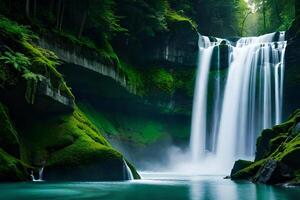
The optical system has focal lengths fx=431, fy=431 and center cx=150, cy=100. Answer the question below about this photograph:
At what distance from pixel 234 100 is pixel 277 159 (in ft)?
53.2

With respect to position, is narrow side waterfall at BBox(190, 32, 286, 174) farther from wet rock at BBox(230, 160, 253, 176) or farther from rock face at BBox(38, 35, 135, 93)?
rock face at BBox(38, 35, 135, 93)

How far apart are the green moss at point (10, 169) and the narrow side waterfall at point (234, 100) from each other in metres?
16.9

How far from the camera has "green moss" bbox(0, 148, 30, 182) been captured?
47.6 feet

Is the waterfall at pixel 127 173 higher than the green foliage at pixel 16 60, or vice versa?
the green foliage at pixel 16 60

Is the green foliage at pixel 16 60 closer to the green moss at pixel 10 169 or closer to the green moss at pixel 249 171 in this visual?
the green moss at pixel 10 169

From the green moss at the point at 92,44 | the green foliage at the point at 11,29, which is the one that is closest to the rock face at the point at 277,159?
the green foliage at the point at 11,29

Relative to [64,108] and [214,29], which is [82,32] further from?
[214,29]

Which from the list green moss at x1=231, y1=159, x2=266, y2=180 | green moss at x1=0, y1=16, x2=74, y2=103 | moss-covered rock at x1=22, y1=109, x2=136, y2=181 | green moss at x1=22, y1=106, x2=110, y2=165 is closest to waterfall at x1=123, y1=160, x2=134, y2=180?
moss-covered rock at x1=22, y1=109, x2=136, y2=181

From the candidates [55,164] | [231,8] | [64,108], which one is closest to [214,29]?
[231,8]

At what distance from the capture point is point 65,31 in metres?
26.2

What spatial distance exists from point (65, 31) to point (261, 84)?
14.9 metres

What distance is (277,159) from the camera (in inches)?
648

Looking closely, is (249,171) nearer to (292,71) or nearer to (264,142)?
(264,142)

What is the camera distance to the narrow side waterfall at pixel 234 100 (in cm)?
3116
